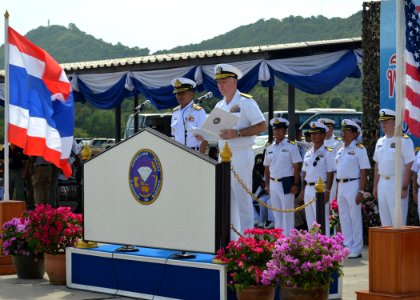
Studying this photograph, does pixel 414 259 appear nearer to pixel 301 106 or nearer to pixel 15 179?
pixel 15 179

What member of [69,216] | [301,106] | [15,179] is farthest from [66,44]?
[69,216]

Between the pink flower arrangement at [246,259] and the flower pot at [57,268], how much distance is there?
2439mm

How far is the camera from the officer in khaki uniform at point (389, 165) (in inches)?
462

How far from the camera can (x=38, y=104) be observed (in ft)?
35.6

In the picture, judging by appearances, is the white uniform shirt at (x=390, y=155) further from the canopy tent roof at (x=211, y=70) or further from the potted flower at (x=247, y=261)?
the potted flower at (x=247, y=261)

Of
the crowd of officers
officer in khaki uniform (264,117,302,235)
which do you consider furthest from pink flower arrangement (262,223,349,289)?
officer in khaki uniform (264,117,302,235)

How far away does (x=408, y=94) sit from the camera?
7.80 metres

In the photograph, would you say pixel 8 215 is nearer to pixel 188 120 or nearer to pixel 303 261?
pixel 188 120

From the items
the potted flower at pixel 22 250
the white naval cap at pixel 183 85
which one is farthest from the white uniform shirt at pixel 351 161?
the potted flower at pixel 22 250

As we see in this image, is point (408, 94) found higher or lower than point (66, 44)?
lower

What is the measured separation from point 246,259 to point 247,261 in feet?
0.08

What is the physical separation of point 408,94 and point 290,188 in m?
5.60

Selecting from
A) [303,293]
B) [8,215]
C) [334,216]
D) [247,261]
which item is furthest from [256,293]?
[334,216]

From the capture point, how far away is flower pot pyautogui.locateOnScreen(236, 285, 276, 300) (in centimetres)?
770
